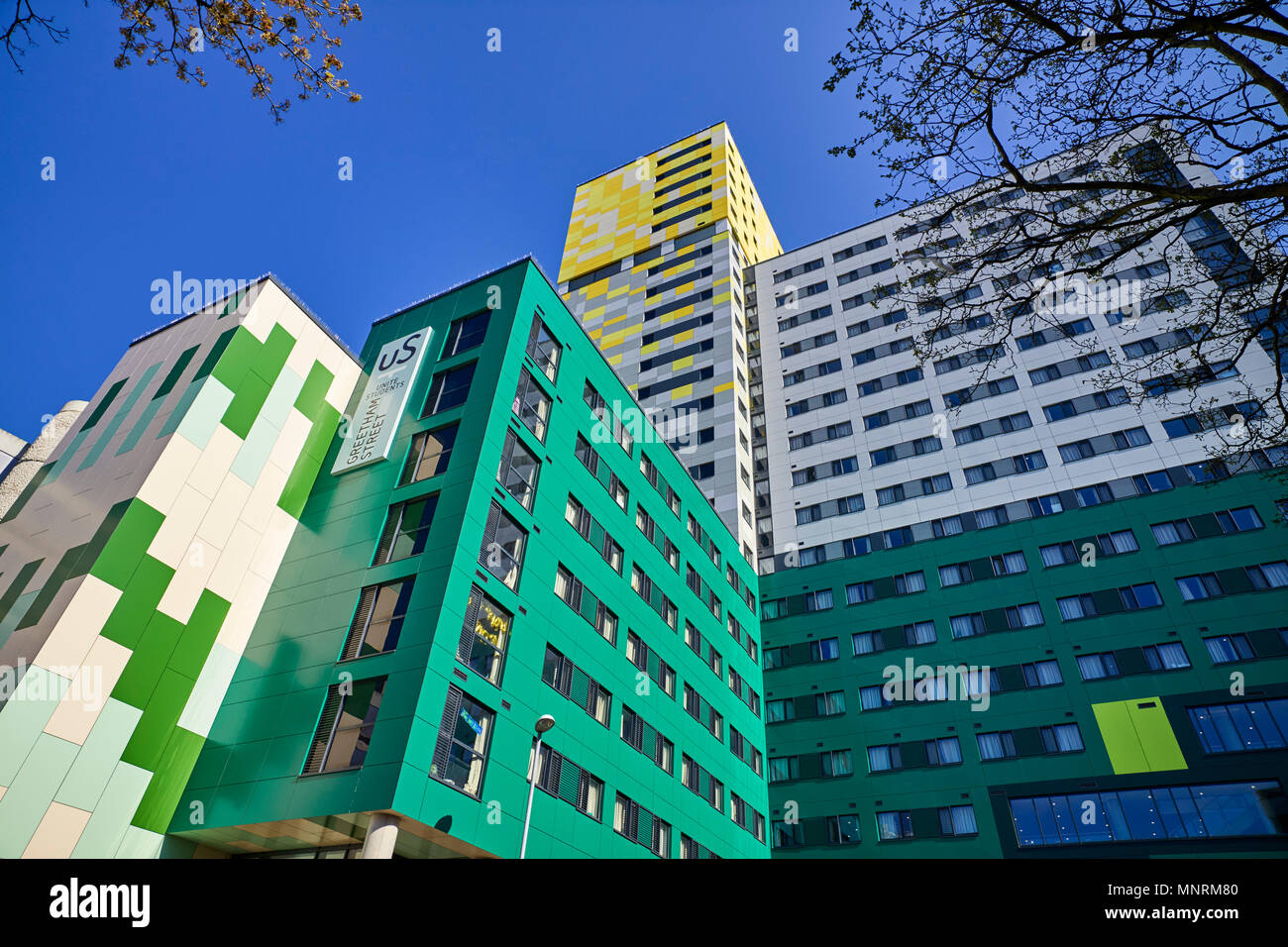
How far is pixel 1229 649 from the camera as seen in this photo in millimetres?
35188

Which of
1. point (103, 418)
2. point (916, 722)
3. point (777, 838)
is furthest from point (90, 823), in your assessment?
point (916, 722)

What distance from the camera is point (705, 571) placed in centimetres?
4072

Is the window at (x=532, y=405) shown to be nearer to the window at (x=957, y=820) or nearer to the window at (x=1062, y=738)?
the window at (x=957, y=820)

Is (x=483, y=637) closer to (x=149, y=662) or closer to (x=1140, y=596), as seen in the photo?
(x=149, y=662)

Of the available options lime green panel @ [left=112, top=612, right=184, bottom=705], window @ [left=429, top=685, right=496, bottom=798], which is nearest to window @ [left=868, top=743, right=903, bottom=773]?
window @ [left=429, top=685, right=496, bottom=798]

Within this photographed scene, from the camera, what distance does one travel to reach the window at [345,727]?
18625mm

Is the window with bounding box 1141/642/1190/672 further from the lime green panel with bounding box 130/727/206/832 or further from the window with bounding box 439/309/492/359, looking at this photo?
the lime green panel with bounding box 130/727/206/832

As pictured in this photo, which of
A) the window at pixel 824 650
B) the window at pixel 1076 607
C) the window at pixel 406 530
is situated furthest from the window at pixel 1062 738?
the window at pixel 406 530

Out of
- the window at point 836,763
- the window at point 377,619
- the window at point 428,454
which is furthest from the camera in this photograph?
the window at point 836,763

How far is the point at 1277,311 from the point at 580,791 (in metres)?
22.3

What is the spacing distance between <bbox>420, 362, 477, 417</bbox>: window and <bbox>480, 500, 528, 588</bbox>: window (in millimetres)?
4894

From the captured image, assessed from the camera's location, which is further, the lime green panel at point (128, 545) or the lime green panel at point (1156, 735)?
the lime green panel at point (1156, 735)

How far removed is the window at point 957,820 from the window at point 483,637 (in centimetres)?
2641
